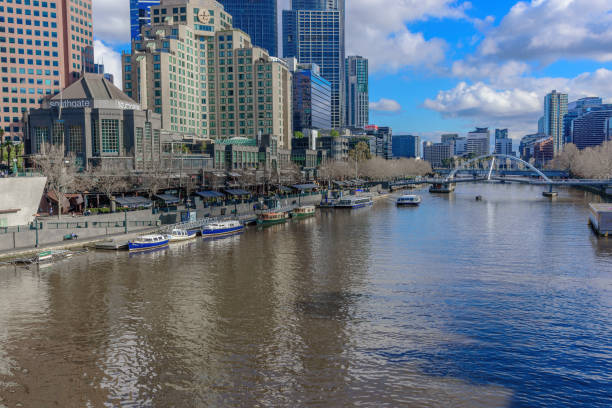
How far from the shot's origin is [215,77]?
180 meters

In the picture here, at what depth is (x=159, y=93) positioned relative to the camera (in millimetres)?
148875

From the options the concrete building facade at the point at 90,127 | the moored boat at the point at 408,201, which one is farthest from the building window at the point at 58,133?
the moored boat at the point at 408,201

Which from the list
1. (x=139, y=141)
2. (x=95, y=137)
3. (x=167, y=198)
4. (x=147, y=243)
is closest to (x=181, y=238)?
(x=147, y=243)

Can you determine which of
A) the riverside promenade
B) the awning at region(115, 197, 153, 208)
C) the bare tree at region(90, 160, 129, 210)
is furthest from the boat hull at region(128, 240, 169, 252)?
the bare tree at region(90, 160, 129, 210)

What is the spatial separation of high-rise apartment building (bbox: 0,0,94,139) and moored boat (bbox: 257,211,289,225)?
10058 cm

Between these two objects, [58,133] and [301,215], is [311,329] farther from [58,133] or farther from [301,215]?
[58,133]

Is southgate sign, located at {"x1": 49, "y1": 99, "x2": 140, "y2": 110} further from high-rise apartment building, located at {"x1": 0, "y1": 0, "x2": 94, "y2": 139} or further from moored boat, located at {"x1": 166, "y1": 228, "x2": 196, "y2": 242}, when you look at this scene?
high-rise apartment building, located at {"x1": 0, "y1": 0, "x2": 94, "y2": 139}

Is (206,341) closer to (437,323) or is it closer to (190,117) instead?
(437,323)

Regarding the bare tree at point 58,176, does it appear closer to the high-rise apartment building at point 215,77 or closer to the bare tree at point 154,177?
the bare tree at point 154,177

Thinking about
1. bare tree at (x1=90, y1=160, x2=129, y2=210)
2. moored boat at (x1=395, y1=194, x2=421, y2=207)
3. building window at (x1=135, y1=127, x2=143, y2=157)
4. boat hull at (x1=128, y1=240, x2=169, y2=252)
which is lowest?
boat hull at (x1=128, y1=240, x2=169, y2=252)

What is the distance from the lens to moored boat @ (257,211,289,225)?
8794 cm

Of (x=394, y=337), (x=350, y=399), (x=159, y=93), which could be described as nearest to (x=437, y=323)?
(x=394, y=337)

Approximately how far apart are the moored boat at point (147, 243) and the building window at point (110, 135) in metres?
42.6

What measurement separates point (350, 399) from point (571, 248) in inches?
1930
